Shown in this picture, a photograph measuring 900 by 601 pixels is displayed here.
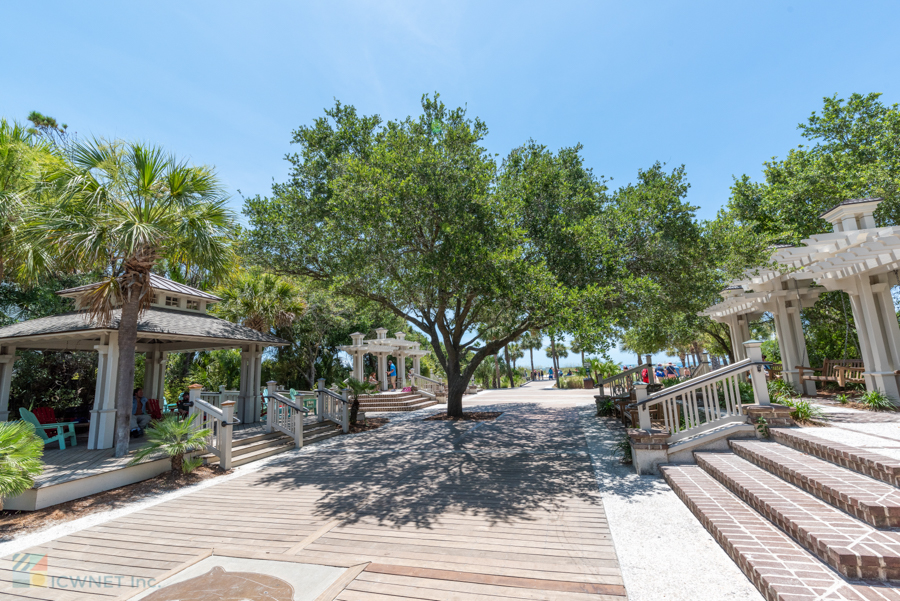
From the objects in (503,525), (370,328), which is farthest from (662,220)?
(370,328)

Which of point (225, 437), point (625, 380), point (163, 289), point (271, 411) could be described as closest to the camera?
point (225, 437)

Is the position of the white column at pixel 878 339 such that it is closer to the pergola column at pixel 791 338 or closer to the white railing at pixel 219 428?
the pergola column at pixel 791 338

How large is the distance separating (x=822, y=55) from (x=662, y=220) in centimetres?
706

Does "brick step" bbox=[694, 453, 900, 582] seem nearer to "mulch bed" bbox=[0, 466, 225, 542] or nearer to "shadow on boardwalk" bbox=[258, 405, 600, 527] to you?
"shadow on boardwalk" bbox=[258, 405, 600, 527]

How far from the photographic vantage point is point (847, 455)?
178 inches

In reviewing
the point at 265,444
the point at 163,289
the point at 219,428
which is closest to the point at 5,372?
the point at 163,289

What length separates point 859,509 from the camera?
3.49 meters

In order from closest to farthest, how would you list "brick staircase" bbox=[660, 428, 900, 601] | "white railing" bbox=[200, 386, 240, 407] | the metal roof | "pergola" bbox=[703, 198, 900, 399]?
"brick staircase" bbox=[660, 428, 900, 601]
"pergola" bbox=[703, 198, 900, 399]
the metal roof
"white railing" bbox=[200, 386, 240, 407]

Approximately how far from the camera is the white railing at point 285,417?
10.5 m

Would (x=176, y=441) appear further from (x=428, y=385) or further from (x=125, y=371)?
(x=428, y=385)

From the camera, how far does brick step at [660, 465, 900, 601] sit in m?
2.72

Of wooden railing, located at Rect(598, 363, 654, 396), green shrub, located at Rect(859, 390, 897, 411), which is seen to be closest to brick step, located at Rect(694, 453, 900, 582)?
green shrub, located at Rect(859, 390, 897, 411)

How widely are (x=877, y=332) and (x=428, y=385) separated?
61.8ft

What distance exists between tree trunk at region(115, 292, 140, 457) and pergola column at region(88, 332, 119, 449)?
41.1 inches
